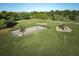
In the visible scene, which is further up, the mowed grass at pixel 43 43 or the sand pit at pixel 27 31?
the sand pit at pixel 27 31

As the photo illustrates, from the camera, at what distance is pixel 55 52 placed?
206 centimetres

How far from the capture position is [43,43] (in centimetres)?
210

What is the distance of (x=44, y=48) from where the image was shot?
6.84ft

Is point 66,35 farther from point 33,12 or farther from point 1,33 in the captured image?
point 1,33

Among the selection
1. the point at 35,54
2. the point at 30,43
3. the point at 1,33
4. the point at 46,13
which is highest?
the point at 46,13

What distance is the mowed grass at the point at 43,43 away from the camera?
207 centimetres

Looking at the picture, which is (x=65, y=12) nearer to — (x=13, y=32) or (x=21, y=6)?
(x=21, y=6)

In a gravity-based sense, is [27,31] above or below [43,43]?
above

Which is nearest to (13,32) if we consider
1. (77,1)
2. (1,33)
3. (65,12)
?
(1,33)

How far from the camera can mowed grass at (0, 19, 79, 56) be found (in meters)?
2.07


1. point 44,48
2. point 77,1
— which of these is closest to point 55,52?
point 44,48

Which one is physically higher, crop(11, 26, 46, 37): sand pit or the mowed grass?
crop(11, 26, 46, 37): sand pit

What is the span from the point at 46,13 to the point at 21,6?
1.22ft

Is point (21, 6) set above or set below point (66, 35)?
above
